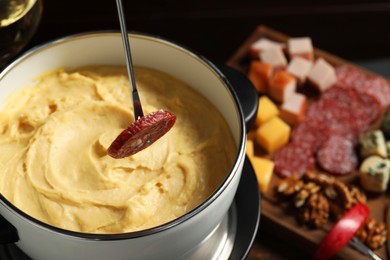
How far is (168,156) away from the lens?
1.06m

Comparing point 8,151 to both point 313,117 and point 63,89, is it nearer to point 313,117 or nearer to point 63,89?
point 63,89

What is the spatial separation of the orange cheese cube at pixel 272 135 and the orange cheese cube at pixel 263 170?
0.19 ft

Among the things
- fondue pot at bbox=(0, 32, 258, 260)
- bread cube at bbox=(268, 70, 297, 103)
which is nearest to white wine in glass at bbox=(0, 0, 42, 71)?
fondue pot at bbox=(0, 32, 258, 260)

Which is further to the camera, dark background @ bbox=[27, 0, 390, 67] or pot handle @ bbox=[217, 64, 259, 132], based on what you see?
dark background @ bbox=[27, 0, 390, 67]

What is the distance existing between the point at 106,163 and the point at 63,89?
223 millimetres

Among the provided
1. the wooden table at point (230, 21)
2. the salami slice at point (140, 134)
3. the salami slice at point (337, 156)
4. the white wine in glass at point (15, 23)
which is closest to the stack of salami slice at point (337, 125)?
the salami slice at point (337, 156)

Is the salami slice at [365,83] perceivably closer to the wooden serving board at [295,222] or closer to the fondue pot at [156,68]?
the wooden serving board at [295,222]

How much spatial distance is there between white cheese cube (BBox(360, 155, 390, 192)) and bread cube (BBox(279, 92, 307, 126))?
0.73ft

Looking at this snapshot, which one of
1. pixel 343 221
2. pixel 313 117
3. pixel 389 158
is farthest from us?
pixel 313 117

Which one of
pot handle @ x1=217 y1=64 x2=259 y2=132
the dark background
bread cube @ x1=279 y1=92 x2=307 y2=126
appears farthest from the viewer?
the dark background

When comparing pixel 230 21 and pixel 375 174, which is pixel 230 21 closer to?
pixel 230 21

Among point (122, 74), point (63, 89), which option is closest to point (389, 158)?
point (122, 74)

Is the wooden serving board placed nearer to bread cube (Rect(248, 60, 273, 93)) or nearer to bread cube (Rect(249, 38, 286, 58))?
bread cube (Rect(248, 60, 273, 93))

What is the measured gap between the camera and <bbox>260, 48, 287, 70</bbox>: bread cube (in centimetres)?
179
